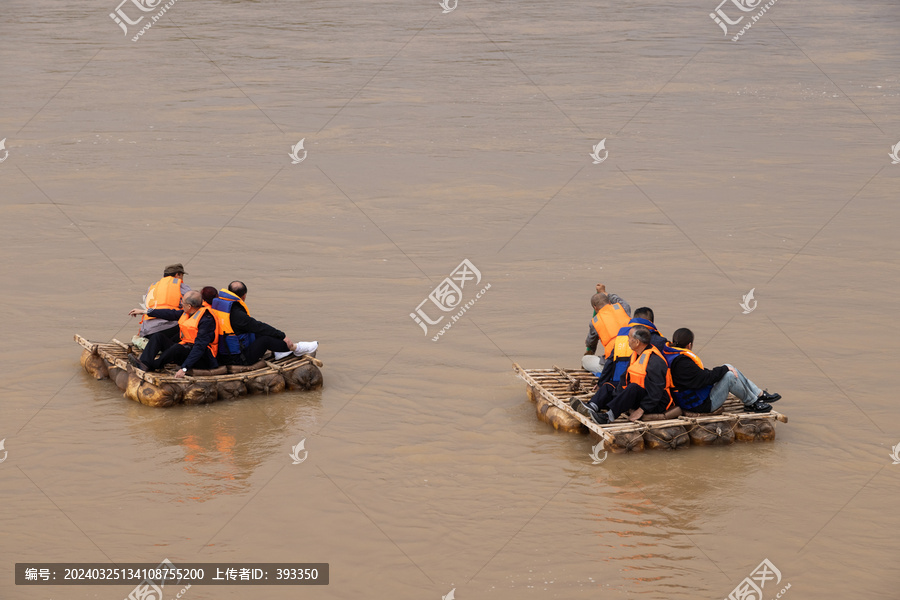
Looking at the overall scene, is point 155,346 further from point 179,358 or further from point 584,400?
point 584,400

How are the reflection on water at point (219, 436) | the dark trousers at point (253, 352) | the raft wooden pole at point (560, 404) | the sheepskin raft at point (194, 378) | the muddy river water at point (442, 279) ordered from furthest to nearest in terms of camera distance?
the dark trousers at point (253, 352), the sheepskin raft at point (194, 378), the raft wooden pole at point (560, 404), the reflection on water at point (219, 436), the muddy river water at point (442, 279)

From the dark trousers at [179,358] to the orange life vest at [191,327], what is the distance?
63 mm

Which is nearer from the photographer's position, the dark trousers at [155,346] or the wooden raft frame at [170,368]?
the wooden raft frame at [170,368]

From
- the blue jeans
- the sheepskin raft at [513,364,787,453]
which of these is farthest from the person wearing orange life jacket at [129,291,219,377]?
the blue jeans

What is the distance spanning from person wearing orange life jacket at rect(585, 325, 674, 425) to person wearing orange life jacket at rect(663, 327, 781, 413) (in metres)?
0.12

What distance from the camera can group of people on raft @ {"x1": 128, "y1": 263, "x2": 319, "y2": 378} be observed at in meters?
9.25

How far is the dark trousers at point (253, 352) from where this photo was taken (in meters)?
9.56

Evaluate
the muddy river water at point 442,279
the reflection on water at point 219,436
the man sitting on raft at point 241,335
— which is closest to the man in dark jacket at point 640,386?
the muddy river water at point 442,279

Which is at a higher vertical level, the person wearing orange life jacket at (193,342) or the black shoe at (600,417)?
the person wearing orange life jacket at (193,342)

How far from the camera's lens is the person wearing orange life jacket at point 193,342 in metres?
9.20

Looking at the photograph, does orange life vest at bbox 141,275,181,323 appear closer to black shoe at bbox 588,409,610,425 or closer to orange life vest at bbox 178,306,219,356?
Result: orange life vest at bbox 178,306,219,356

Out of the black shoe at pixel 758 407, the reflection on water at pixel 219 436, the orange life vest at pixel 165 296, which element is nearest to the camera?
the reflection on water at pixel 219 436

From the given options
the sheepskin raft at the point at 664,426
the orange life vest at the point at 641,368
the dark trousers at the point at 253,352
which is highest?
the dark trousers at the point at 253,352

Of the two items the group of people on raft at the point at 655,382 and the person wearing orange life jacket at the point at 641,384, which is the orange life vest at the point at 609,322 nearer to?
the group of people on raft at the point at 655,382
